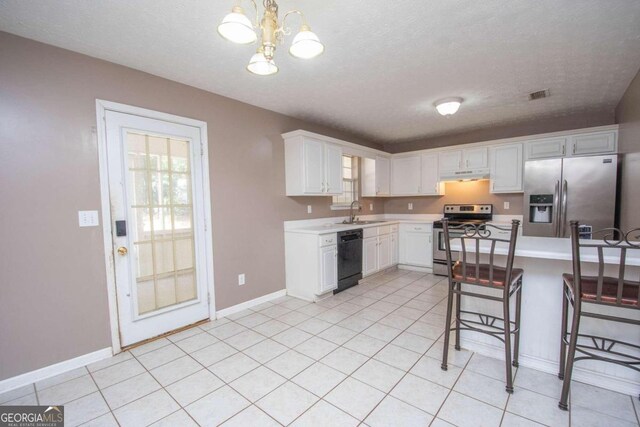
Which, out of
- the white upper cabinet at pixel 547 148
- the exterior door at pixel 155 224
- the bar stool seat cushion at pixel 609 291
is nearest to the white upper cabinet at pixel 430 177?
the white upper cabinet at pixel 547 148

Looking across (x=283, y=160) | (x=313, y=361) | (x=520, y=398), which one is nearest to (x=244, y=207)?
(x=283, y=160)

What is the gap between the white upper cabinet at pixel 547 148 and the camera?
3.90 m

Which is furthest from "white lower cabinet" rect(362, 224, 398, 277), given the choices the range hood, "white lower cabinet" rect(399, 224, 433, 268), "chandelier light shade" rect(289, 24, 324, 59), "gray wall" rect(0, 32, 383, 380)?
"chandelier light shade" rect(289, 24, 324, 59)

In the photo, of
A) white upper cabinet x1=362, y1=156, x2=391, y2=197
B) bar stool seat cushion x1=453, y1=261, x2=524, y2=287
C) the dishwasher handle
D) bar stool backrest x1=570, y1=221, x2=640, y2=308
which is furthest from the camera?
white upper cabinet x1=362, y1=156, x2=391, y2=197

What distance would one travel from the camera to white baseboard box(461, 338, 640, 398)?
5.81 feet

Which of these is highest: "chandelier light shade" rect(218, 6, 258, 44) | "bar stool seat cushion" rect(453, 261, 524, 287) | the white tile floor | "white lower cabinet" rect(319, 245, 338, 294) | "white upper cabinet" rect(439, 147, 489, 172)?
"chandelier light shade" rect(218, 6, 258, 44)

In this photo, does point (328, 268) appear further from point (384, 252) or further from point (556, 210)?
point (556, 210)

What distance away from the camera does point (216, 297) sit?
10.2 ft

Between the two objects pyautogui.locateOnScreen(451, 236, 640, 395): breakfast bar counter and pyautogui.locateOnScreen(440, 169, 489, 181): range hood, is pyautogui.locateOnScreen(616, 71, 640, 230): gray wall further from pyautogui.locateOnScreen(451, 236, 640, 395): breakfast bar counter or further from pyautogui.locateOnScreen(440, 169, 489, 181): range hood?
pyautogui.locateOnScreen(440, 169, 489, 181): range hood

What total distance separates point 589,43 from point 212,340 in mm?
3998

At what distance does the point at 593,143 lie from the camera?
3.68 m

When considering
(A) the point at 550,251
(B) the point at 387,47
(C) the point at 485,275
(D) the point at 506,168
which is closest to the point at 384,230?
(D) the point at 506,168

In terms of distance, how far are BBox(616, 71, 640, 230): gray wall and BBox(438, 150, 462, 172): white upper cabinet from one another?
1.86 metres

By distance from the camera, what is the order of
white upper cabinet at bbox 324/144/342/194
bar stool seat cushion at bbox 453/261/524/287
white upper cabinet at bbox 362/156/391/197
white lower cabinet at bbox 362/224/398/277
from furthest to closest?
white upper cabinet at bbox 362/156/391/197 < white lower cabinet at bbox 362/224/398/277 < white upper cabinet at bbox 324/144/342/194 < bar stool seat cushion at bbox 453/261/524/287
